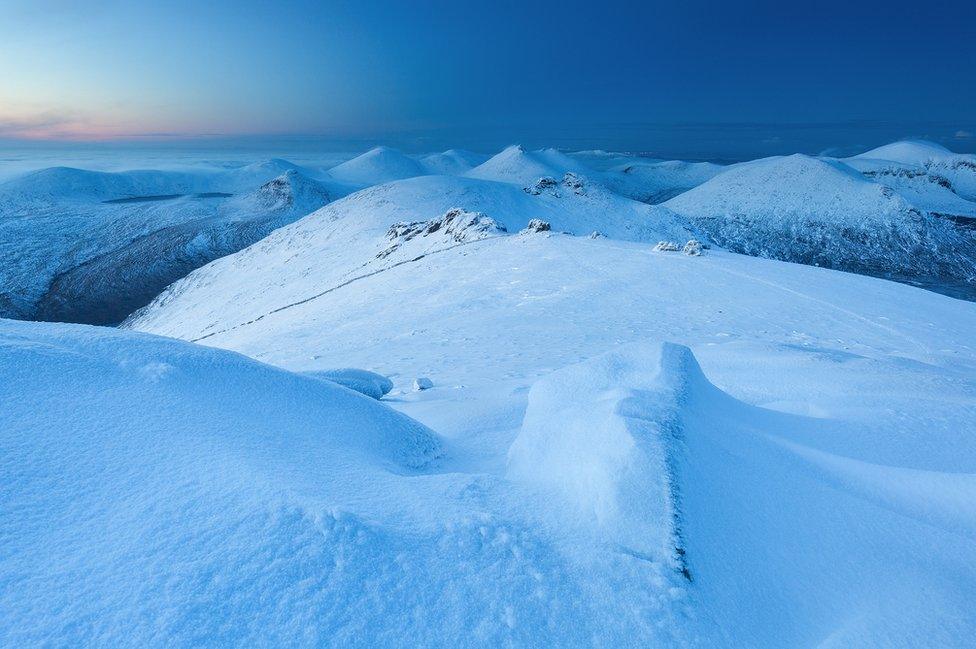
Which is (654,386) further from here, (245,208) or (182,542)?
(245,208)

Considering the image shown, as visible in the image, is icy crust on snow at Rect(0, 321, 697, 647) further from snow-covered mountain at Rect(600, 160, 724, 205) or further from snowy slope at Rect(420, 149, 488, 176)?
snowy slope at Rect(420, 149, 488, 176)

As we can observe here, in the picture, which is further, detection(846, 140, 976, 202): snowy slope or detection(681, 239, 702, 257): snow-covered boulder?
detection(846, 140, 976, 202): snowy slope

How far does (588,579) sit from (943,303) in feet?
73.1

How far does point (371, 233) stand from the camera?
154ft

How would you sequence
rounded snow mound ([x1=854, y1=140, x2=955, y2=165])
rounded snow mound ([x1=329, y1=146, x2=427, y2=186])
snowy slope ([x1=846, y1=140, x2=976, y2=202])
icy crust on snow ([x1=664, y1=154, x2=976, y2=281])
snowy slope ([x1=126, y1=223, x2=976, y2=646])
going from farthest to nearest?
rounded snow mound ([x1=329, y1=146, x2=427, y2=186]), rounded snow mound ([x1=854, y1=140, x2=955, y2=165]), snowy slope ([x1=846, y1=140, x2=976, y2=202]), icy crust on snow ([x1=664, y1=154, x2=976, y2=281]), snowy slope ([x1=126, y1=223, x2=976, y2=646])

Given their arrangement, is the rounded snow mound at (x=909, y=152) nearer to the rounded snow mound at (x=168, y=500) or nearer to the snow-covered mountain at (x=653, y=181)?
the snow-covered mountain at (x=653, y=181)

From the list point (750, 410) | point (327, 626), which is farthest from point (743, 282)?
point (327, 626)

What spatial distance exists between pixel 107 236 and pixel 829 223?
9873 cm

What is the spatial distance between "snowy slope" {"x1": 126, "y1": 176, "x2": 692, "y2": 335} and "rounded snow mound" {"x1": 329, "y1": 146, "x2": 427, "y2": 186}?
9103 cm

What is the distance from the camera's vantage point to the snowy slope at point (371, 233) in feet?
124

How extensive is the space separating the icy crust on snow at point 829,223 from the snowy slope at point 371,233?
17.5 meters

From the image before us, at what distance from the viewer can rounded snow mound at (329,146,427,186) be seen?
5935 inches

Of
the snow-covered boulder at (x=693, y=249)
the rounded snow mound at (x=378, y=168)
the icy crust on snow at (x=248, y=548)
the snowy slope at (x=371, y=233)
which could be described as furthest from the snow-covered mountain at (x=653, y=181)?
the icy crust on snow at (x=248, y=548)

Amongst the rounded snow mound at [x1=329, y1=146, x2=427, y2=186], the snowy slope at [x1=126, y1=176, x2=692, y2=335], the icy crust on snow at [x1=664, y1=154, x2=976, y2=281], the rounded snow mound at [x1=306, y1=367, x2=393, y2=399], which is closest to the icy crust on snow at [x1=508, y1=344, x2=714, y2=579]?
the rounded snow mound at [x1=306, y1=367, x2=393, y2=399]
